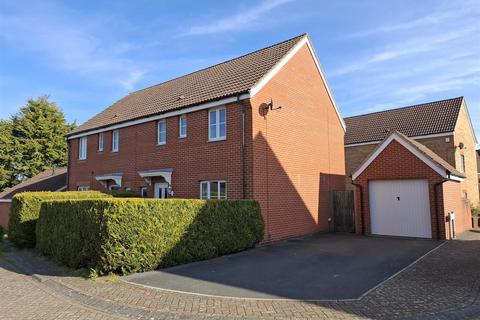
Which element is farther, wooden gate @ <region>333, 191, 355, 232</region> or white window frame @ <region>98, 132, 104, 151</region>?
white window frame @ <region>98, 132, 104, 151</region>

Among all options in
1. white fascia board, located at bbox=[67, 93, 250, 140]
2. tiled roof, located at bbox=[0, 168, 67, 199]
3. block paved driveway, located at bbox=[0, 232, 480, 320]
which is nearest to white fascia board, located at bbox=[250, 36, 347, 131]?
white fascia board, located at bbox=[67, 93, 250, 140]

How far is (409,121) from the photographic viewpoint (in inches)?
1123

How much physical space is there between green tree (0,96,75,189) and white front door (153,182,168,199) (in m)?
28.2

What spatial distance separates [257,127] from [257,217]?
3344mm

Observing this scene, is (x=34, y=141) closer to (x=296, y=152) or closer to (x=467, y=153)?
(x=296, y=152)

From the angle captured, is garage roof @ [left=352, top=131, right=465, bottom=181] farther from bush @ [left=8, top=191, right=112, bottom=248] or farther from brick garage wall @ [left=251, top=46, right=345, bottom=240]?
bush @ [left=8, top=191, right=112, bottom=248]

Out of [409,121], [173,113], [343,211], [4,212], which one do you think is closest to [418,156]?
[343,211]

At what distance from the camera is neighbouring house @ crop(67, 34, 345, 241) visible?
1427 centimetres

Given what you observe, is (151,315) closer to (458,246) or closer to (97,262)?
(97,262)

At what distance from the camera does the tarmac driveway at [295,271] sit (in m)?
7.76

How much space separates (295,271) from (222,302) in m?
3.07

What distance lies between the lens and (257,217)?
13.1m

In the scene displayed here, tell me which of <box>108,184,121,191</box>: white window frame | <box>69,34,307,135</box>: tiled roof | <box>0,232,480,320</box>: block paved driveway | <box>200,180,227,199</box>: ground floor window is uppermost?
<box>69,34,307,135</box>: tiled roof

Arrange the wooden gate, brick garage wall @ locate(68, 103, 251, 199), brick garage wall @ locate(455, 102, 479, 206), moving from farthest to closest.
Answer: brick garage wall @ locate(455, 102, 479, 206) < the wooden gate < brick garage wall @ locate(68, 103, 251, 199)
